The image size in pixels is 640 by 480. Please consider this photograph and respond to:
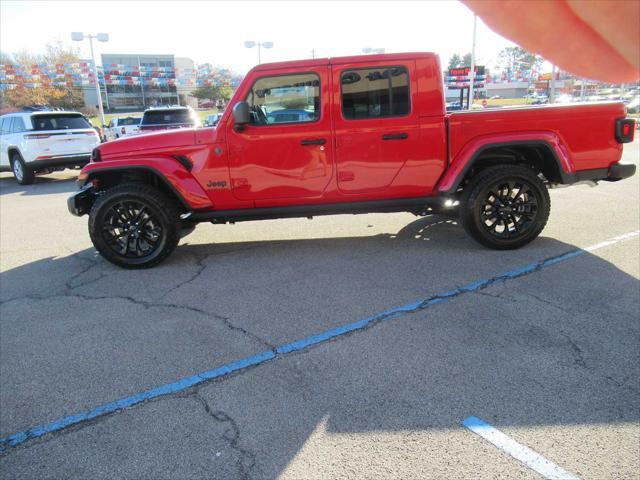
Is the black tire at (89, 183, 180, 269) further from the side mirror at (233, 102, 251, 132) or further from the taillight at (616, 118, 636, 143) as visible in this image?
the taillight at (616, 118, 636, 143)

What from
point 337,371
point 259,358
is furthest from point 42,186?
point 337,371

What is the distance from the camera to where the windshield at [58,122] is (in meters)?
12.0

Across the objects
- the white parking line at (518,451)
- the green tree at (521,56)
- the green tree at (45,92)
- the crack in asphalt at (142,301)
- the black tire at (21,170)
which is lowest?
the white parking line at (518,451)

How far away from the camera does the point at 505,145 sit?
4805 millimetres

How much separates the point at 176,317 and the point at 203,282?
816mm

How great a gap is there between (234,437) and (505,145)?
392cm

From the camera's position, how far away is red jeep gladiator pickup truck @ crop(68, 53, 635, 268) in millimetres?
4859

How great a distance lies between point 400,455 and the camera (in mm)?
2166

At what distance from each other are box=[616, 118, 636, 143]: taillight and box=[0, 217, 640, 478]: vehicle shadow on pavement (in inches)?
51.2

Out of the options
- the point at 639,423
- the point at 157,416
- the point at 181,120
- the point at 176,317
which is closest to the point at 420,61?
the point at 176,317

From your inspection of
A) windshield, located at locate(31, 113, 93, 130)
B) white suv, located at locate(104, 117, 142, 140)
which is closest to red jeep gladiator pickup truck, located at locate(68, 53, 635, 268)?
windshield, located at locate(31, 113, 93, 130)

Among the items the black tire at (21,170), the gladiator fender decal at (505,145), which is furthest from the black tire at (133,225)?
the black tire at (21,170)

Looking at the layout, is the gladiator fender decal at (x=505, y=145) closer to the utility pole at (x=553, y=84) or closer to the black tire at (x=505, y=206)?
the black tire at (x=505, y=206)

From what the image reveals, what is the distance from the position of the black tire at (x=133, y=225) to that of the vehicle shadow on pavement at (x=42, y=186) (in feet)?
21.0
